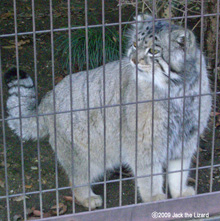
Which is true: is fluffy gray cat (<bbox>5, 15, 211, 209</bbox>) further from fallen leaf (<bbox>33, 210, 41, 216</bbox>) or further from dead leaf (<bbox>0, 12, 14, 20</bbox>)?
dead leaf (<bbox>0, 12, 14, 20</bbox>)

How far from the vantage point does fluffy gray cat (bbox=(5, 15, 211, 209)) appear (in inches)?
151

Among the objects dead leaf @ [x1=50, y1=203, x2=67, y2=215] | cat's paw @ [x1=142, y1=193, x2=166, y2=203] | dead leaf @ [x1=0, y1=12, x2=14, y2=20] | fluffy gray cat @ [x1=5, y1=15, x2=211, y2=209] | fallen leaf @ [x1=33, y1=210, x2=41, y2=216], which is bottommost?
dead leaf @ [x1=50, y1=203, x2=67, y2=215]

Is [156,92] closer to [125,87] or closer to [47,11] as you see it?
[125,87]

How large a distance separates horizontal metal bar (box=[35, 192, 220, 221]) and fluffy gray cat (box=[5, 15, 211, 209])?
0.44 ft

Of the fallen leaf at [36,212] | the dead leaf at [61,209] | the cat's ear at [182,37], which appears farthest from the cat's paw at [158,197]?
the cat's ear at [182,37]

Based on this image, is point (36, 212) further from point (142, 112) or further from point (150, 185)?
point (142, 112)

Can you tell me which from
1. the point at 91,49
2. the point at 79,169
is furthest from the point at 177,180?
the point at 91,49

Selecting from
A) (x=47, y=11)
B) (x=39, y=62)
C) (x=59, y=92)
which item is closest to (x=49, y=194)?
(x=59, y=92)

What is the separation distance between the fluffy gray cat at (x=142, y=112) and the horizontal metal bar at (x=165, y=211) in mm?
135

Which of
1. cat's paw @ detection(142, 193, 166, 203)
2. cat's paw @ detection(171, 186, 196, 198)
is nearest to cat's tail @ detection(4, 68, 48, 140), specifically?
cat's paw @ detection(142, 193, 166, 203)

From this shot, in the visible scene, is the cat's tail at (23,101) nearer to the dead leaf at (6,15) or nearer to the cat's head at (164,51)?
the cat's head at (164,51)

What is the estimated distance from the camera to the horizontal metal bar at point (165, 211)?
366 cm

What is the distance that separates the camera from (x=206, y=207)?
3.90 metres

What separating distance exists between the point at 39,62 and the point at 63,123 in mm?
2308
